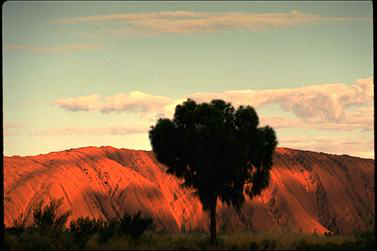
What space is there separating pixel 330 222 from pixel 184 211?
21.0m

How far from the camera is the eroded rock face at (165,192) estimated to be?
304 feet

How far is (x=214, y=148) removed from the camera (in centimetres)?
3581

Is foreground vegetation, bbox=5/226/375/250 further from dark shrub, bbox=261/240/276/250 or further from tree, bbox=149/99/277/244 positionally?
tree, bbox=149/99/277/244

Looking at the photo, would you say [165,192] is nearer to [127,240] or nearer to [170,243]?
[170,243]

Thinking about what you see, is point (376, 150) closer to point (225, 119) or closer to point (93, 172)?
point (225, 119)

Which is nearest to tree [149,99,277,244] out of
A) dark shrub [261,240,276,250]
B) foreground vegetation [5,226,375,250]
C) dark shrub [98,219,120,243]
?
foreground vegetation [5,226,375,250]

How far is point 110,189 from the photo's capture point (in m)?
101

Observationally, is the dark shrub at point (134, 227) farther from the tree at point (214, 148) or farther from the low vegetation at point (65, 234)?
the tree at point (214, 148)

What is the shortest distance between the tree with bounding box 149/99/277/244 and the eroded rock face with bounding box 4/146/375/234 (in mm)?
48282

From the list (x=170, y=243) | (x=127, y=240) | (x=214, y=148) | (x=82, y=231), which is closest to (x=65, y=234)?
(x=82, y=231)

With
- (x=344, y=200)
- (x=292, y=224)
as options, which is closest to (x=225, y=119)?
(x=292, y=224)

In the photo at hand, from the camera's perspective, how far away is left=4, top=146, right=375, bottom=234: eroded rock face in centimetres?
9256

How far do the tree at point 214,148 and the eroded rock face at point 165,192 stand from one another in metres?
48.3

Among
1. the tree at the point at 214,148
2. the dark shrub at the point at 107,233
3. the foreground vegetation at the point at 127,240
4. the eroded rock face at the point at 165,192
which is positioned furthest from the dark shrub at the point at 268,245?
the eroded rock face at the point at 165,192
